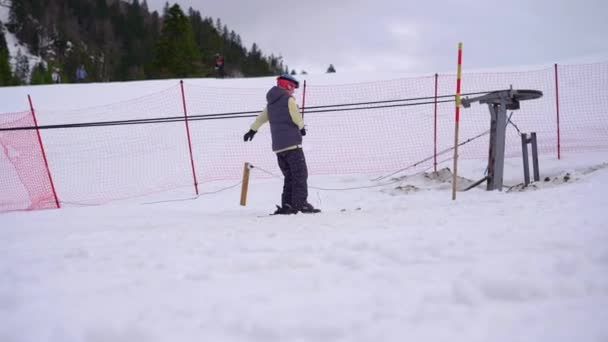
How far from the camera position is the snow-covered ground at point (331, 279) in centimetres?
187

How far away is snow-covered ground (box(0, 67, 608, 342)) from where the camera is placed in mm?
1865

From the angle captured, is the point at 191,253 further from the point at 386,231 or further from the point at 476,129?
the point at 476,129

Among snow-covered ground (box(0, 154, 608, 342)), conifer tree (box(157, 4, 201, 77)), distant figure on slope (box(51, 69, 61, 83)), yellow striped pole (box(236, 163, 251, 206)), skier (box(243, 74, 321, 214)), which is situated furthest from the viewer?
conifer tree (box(157, 4, 201, 77))

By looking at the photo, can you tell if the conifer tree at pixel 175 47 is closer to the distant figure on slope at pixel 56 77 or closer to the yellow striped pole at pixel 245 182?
the distant figure on slope at pixel 56 77

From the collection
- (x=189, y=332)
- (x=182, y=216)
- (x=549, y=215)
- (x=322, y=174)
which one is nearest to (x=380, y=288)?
(x=189, y=332)

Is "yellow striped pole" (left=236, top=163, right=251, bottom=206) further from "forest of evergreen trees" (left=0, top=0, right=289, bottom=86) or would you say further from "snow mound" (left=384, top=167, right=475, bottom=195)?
"forest of evergreen trees" (left=0, top=0, right=289, bottom=86)

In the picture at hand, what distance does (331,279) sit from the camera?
2354mm

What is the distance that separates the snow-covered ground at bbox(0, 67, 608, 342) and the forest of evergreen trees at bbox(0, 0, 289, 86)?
41620mm

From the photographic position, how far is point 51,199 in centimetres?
859

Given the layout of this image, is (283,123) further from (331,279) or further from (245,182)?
(331,279)

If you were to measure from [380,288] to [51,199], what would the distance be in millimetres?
8418

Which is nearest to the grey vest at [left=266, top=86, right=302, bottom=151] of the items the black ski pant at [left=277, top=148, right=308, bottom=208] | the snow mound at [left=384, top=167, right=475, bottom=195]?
the black ski pant at [left=277, top=148, right=308, bottom=208]

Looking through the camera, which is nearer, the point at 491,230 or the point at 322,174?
the point at 491,230

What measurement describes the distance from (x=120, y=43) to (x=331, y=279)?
9822 centimetres
